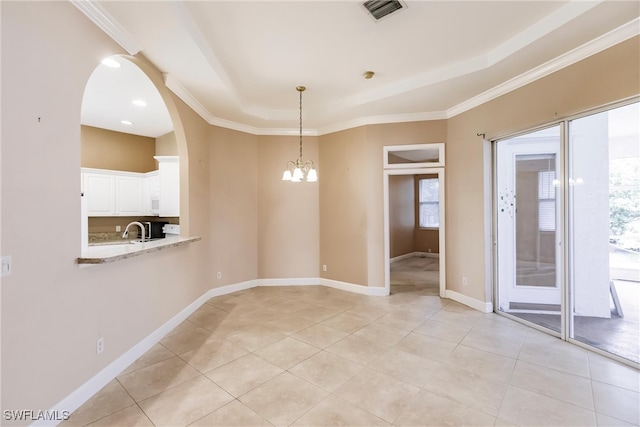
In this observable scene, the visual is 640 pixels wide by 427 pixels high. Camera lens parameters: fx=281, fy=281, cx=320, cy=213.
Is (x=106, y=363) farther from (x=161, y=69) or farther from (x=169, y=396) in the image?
(x=161, y=69)

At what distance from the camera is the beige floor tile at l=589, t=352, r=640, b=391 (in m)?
2.33

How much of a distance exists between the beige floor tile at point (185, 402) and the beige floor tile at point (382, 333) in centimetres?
166

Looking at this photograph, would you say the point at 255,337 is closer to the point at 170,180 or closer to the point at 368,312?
the point at 368,312

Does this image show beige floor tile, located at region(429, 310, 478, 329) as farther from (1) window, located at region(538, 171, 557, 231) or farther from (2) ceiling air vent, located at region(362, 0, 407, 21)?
(2) ceiling air vent, located at region(362, 0, 407, 21)

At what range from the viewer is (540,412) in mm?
2004

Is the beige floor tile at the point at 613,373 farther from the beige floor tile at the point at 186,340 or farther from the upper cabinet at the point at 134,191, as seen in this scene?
the upper cabinet at the point at 134,191

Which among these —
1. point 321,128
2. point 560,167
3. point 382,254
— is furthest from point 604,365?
point 321,128

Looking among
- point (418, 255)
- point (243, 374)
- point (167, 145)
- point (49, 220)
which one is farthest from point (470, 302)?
point (167, 145)

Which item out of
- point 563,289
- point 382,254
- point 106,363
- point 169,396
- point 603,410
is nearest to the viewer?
point 603,410

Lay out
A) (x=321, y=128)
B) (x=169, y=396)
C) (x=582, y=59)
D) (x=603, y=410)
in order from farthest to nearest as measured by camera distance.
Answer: (x=321, y=128) < (x=582, y=59) < (x=169, y=396) < (x=603, y=410)

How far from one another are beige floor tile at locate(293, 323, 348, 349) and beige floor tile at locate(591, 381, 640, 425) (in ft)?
7.15

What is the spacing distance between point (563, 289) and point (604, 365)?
781 mm

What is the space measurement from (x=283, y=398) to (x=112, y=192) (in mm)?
5500

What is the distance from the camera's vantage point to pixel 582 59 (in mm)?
2777
